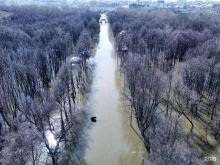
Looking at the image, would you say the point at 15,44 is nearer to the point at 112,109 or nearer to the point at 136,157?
the point at 112,109

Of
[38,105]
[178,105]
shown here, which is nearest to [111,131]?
[178,105]

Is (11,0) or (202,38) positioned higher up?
(11,0)

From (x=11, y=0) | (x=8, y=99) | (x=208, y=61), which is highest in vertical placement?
(x=11, y=0)

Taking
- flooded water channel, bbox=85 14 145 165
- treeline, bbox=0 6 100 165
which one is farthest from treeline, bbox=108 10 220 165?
treeline, bbox=0 6 100 165

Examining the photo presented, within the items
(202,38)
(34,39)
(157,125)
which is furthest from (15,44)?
(202,38)

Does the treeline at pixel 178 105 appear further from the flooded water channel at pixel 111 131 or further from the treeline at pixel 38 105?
the treeline at pixel 38 105

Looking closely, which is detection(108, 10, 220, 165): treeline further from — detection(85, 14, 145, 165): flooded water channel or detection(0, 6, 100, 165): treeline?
detection(0, 6, 100, 165): treeline

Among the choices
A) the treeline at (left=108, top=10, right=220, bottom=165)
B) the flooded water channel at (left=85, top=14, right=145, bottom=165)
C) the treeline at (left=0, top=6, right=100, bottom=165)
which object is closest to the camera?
the treeline at (left=0, top=6, right=100, bottom=165)

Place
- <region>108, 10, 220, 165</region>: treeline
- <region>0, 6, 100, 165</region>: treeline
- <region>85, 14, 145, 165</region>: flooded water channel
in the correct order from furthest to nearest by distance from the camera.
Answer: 1. <region>85, 14, 145, 165</region>: flooded water channel
2. <region>108, 10, 220, 165</region>: treeline
3. <region>0, 6, 100, 165</region>: treeline

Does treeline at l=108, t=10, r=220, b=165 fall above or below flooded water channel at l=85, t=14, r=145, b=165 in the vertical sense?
above
